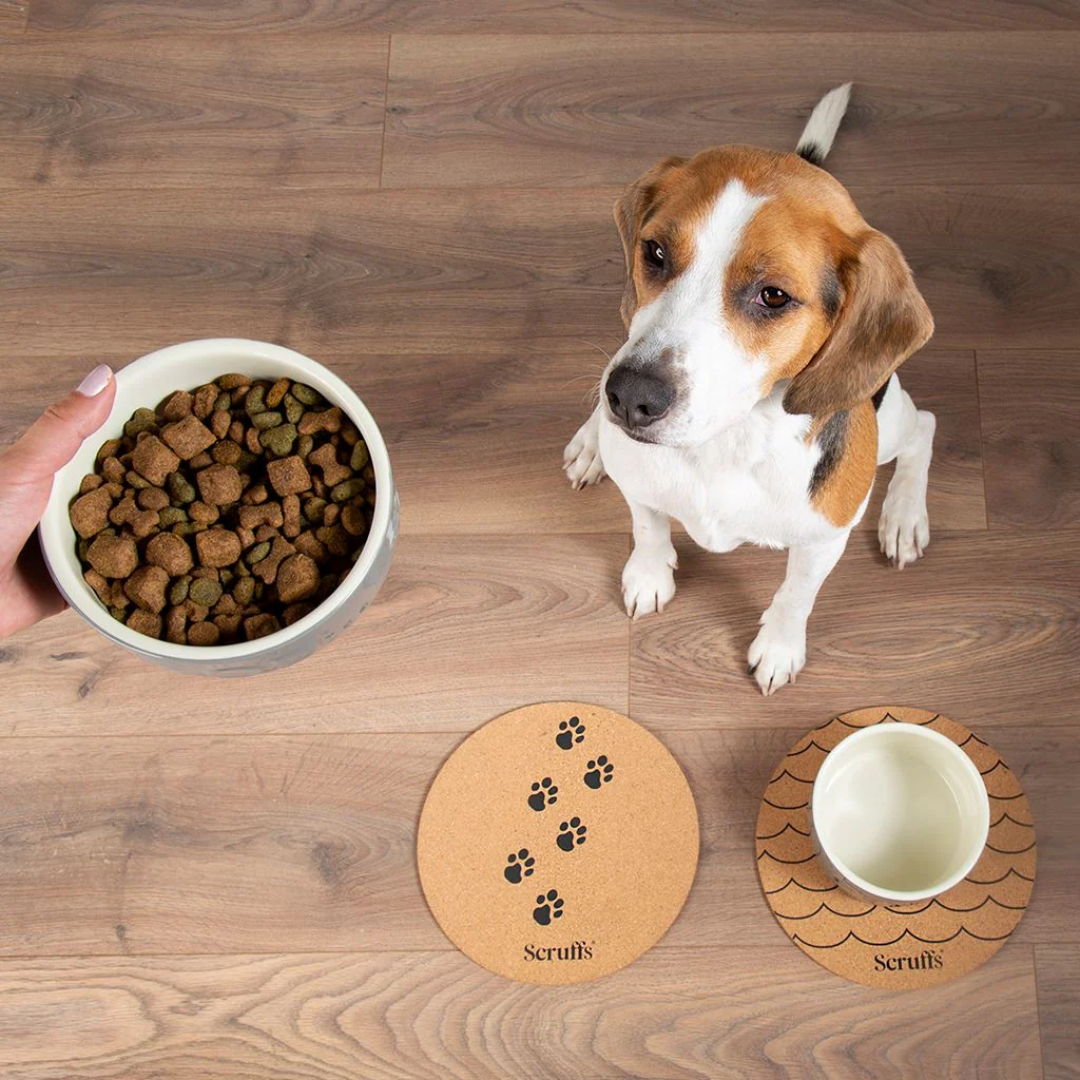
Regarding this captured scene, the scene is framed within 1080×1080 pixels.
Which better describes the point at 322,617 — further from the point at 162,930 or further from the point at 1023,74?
the point at 1023,74

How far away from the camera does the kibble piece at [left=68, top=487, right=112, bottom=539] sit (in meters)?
1.76

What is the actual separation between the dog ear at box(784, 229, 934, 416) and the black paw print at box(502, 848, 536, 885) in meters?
1.00

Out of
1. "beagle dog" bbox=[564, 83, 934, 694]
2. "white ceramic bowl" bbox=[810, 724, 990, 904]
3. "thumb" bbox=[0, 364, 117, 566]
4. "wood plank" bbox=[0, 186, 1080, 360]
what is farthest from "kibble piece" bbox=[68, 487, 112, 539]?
"white ceramic bowl" bbox=[810, 724, 990, 904]

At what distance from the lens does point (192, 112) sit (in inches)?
101

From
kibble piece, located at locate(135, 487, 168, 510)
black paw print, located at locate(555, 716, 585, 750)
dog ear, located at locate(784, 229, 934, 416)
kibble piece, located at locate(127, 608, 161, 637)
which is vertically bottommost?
black paw print, located at locate(555, 716, 585, 750)

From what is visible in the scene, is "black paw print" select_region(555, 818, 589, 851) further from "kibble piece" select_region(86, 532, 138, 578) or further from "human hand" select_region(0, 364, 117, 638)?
"human hand" select_region(0, 364, 117, 638)

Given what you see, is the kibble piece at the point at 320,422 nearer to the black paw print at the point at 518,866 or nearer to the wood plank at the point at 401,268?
the wood plank at the point at 401,268

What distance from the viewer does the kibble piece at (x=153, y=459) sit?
1.79 meters

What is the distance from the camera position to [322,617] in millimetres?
1688

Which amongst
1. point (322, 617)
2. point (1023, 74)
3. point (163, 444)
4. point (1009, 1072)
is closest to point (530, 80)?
point (1023, 74)

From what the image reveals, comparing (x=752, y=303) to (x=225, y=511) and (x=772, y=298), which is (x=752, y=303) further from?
(x=225, y=511)

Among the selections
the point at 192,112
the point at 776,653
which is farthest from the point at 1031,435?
the point at 192,112

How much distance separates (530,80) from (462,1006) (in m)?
1.89

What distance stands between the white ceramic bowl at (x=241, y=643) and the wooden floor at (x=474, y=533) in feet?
1.36
